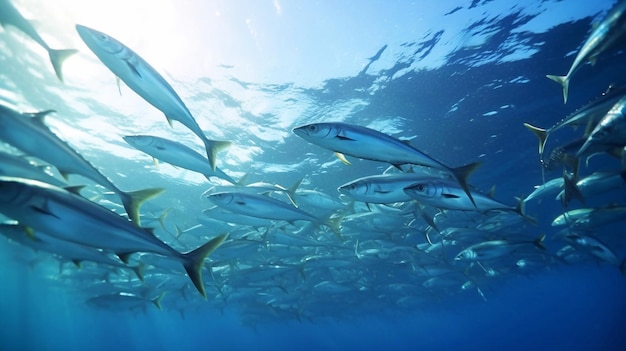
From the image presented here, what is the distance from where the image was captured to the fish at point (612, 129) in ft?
12.0

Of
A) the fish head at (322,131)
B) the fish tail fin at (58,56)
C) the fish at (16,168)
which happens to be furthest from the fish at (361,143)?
the fish at (16,168)

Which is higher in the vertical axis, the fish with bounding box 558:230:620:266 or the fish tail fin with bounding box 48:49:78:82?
the fish with bounding box 558:230:620:266

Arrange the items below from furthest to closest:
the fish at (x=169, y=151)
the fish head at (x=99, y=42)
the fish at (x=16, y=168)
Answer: the fish at (x=169, y=151)
the fish at (x=16, y=168)
the fish head at (x=99, y=42)

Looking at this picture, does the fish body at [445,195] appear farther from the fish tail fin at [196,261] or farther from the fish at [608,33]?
the fish tail fin at [196,261]

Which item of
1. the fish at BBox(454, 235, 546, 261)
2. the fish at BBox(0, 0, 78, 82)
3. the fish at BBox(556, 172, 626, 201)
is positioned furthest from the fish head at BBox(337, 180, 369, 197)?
the fish at BBox(454, 235, 546, 261)

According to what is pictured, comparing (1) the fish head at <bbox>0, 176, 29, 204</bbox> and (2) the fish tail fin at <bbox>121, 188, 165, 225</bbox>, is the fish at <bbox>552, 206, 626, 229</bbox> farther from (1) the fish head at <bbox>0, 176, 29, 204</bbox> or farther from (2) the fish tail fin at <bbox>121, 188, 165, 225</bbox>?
(1) the fish head at <bbox>0, 176, 29, 204</bbox>

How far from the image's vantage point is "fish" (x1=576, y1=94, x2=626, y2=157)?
12.0 feet

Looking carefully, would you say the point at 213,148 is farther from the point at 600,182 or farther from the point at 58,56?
the point at 600,182

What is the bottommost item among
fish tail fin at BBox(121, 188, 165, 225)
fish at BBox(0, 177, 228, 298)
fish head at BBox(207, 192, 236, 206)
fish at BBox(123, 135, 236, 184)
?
fish at BBox(0, 177, 228, 298)

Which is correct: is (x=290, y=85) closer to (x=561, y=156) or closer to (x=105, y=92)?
(x=105, y=92)

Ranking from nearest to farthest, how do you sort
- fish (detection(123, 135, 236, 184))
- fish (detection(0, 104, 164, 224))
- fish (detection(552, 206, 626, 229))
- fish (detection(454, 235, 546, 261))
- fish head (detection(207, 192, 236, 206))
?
fish (detection(0, 104, 164, 224)) < fish (detection(123, 135, 236, 184)) < fish head (detection(207, 192, 236, 206)) < fish (detection(552, 206, 626, 229)) < fish (detection(454, 235, 546, 261))

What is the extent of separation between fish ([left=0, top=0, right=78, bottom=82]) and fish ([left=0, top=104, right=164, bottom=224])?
1.06 meters

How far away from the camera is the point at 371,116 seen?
42.0 feet

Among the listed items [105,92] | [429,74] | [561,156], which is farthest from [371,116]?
[105,92]
